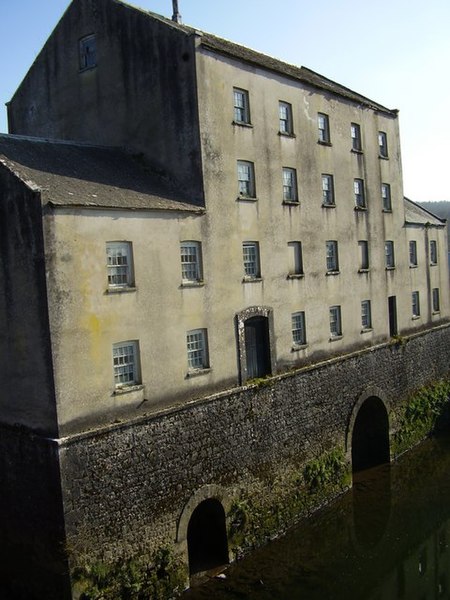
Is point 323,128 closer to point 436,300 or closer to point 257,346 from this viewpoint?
point 257,346

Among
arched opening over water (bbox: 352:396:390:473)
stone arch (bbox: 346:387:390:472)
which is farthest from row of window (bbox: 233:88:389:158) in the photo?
arched opening over water (bbox: 352:396:390:473)

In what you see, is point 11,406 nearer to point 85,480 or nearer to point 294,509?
point 85,480

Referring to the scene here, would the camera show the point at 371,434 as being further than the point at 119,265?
Yes

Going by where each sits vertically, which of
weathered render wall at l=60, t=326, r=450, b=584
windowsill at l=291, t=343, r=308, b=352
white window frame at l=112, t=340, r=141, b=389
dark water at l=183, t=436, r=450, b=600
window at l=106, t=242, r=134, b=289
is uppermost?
window at l=106, t=242, r=134, b=289

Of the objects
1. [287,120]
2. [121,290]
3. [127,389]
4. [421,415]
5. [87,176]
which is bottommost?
[421,415]

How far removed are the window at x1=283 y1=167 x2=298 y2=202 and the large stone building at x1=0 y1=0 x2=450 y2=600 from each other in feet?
0.21

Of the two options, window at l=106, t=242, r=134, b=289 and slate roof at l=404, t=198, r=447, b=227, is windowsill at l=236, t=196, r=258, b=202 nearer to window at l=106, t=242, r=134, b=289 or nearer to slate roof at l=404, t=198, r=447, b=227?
window at l=106, t=242, r=134, b=289

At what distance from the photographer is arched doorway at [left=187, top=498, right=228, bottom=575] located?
19891 millimetres

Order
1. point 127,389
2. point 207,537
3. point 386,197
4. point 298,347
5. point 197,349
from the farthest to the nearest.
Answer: point 386,197
point 298,347
point 207,537
point 197,349
point 127,389

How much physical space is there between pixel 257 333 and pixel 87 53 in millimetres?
12480

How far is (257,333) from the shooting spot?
22.6 meters

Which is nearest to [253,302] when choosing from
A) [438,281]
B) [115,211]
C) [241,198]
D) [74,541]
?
[241,198]

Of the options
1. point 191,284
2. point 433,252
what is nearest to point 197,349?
point 191,284

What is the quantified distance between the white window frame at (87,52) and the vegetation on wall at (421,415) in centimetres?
2129
